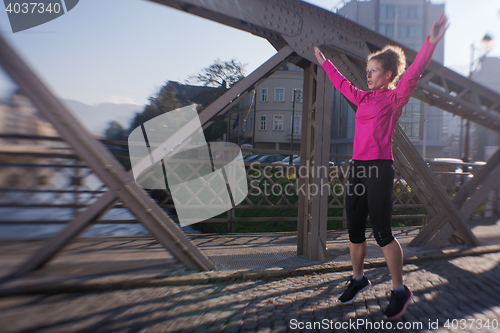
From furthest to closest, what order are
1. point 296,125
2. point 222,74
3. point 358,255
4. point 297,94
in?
point 296,125 < point 297,94 < point 222,74 < point 358,255

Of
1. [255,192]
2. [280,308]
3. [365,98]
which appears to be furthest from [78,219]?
[255,192]

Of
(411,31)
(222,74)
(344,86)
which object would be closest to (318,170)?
(344,86)

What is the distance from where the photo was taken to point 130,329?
181 centimetres

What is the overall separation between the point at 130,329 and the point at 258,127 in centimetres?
3540

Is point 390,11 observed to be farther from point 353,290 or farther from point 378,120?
point 353,290

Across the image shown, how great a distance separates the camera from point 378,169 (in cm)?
224

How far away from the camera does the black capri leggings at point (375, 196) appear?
2229mm

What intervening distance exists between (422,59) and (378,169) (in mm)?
782

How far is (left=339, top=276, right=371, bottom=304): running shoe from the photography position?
236 centimetres

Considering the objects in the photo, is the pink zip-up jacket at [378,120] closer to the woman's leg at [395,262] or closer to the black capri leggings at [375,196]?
the black capri leggings at [375,196]

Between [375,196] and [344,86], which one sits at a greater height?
[344,86]

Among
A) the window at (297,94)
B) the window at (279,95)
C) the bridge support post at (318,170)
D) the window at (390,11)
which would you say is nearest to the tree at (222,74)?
the bridge support post at (318,170)

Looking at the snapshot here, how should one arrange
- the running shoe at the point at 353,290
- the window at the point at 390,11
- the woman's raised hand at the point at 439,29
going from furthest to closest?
the window at the point at 390,11 < the running shoe at the point at 353,290 < the woman's raised hand at the point at 439,29

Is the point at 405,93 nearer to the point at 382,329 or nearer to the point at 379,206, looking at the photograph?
the point at 379,206
